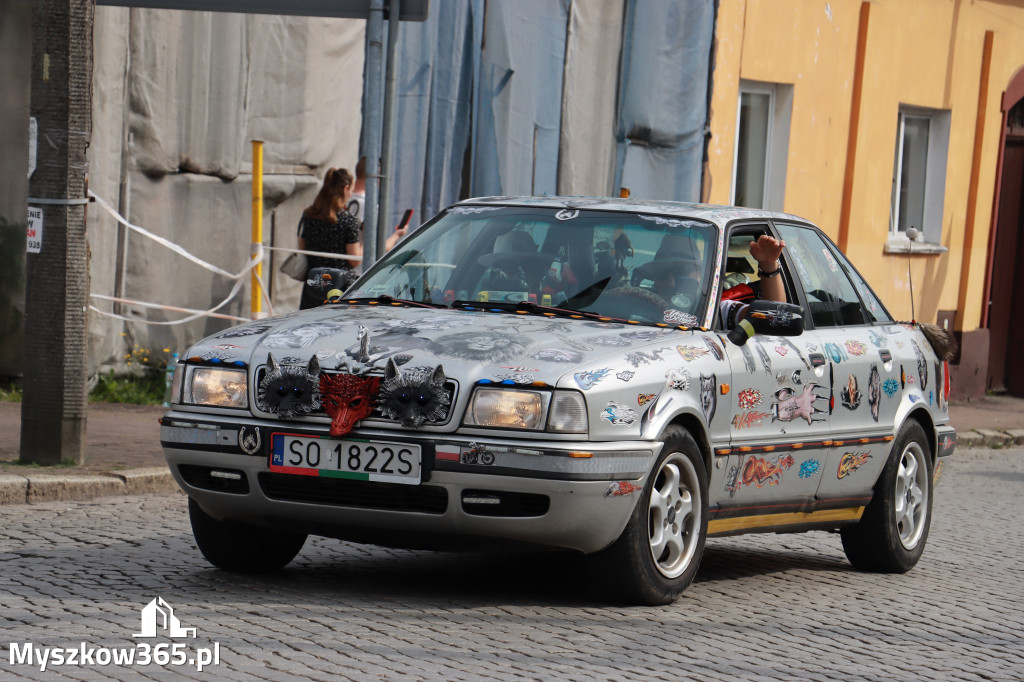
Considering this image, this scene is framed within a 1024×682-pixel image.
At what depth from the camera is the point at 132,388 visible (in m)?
→ 13.3

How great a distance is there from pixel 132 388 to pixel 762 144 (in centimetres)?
820

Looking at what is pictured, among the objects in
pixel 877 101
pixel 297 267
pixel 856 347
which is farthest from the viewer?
pixel 877 101

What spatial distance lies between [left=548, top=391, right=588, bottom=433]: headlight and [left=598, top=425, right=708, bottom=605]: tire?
17.1 inches

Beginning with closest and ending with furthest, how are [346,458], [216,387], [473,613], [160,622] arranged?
[160,622], [346,458], [473,613], [216,387]

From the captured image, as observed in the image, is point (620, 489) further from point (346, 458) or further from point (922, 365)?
point (922, 365)

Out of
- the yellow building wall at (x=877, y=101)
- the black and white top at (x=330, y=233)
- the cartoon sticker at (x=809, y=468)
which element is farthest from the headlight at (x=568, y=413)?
the yellow building wall at (x=877, y=101)

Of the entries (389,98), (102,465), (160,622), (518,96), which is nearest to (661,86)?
(518,96)

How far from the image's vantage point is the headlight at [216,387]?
634cm

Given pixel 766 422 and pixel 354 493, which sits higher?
pixel 766 422

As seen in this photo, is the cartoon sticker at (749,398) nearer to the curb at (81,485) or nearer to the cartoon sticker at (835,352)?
the cartoon sticker at (835,352)

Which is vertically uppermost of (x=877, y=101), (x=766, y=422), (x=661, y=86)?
(x=877, y=101)

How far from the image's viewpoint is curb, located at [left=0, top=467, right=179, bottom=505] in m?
Answer: 8.73

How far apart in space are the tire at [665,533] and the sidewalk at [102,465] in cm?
366

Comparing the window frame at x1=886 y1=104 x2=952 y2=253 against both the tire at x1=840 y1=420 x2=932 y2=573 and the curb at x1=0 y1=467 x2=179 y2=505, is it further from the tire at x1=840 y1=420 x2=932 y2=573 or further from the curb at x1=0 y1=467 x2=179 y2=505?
the curb at x1=0 y1=467 x2=179 y2=505
